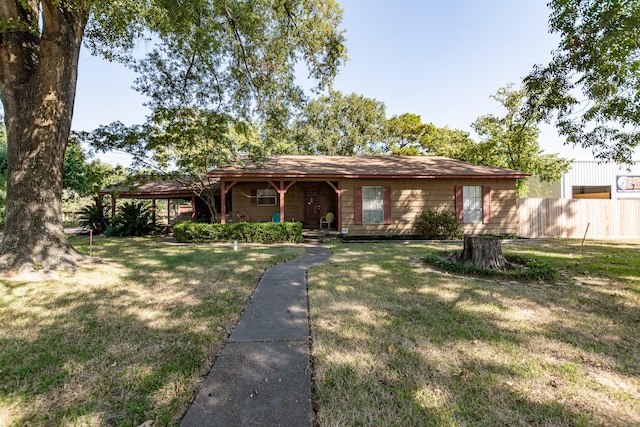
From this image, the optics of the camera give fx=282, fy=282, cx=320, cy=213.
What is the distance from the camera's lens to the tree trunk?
5.25 meters

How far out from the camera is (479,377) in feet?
7.16

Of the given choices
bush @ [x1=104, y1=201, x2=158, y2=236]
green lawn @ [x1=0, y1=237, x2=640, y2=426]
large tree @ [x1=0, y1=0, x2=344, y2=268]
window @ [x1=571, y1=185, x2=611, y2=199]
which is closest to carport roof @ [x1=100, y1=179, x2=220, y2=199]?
bush @ [x1=104, y1=201, x2=158, y2=236]

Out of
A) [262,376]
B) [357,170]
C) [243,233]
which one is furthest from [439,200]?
[262,376]

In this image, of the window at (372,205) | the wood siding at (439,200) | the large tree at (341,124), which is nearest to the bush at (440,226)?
the wood siding at (439,200)

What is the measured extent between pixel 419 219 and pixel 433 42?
6.89 meters

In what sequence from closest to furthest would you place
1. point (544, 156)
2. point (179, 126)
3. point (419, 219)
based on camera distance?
point (179, 126)
point (419, 219)
point (544, 156)

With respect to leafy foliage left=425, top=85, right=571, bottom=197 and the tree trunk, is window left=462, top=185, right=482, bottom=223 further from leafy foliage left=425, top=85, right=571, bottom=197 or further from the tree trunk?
the tree trunk

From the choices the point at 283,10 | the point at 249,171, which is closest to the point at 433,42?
the point at 283,10

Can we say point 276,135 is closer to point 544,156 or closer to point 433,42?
point 433,42

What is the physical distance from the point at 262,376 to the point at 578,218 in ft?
50.6

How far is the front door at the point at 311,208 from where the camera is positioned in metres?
13.8

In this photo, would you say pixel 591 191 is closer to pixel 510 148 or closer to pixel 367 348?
pixel 510 148

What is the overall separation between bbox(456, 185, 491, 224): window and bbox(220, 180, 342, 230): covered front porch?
5305 millimetres

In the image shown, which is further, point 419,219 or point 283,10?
point 419,219
